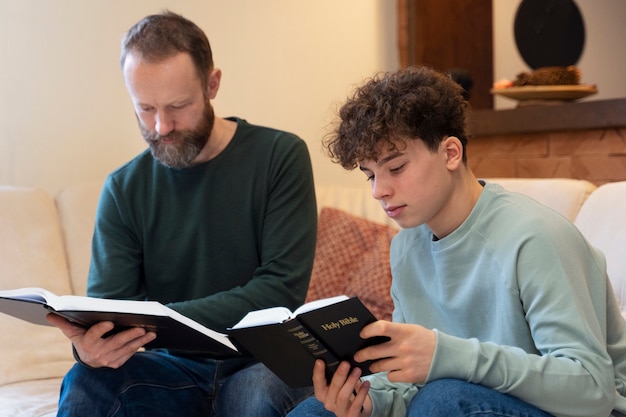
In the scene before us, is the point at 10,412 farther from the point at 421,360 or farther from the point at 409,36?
the point at 409,36

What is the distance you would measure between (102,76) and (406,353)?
2009mm

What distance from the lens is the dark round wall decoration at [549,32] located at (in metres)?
3.74

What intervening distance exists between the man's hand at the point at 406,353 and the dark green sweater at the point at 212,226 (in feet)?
1.93

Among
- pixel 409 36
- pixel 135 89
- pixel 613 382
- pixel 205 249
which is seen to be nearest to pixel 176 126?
pixel 135 89

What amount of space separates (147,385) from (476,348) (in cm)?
72

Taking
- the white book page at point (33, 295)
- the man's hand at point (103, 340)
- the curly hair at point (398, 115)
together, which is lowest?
the man's hand at point (103, 340)

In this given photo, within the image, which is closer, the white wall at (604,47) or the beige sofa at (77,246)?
the beige sofa at (77,246)

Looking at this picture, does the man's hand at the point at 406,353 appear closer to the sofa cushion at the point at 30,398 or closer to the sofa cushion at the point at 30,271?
the sofa cushion at the point at 30,398

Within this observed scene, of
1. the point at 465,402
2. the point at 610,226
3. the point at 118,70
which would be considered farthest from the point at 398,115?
the point at 118,70

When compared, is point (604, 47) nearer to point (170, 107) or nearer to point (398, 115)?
point (170, 107)

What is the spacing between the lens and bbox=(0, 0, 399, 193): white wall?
9.41 feet

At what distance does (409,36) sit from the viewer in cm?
379

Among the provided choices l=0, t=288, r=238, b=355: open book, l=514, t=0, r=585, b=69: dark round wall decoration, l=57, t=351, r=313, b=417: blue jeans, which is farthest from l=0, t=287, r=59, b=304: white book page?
l=514, t=0, r=585, b=69: dark round wall decoration

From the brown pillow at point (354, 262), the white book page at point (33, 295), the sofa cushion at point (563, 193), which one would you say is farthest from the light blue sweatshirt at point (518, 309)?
the brown pillow at point (354, 262)
